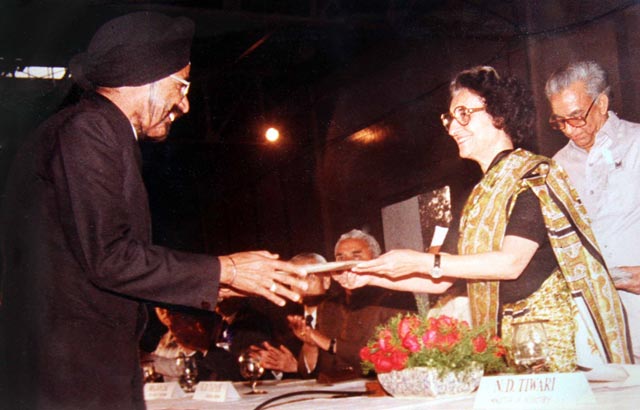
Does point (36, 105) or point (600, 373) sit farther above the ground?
point (36, 105)

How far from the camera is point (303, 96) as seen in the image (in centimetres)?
293

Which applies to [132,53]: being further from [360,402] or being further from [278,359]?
[278,359]

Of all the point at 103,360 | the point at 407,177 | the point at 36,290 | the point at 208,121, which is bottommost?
the point at 103,360

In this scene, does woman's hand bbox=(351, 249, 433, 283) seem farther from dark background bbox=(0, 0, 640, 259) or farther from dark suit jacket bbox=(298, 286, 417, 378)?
dark background bbox=(0, 0, 640, 259)

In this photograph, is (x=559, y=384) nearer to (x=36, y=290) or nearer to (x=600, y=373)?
(x=600, y=373)

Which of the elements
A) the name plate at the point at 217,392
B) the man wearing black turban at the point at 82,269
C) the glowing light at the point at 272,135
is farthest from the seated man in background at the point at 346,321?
the man wearing black turban at the point at 82,269

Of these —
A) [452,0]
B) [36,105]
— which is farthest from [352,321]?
[36,105]

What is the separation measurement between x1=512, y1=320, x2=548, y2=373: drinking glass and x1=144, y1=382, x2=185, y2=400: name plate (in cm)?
127

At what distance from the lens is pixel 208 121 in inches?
119

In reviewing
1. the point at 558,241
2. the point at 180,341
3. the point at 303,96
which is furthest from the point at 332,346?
the point at 558,241

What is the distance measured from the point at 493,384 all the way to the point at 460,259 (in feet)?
2.64

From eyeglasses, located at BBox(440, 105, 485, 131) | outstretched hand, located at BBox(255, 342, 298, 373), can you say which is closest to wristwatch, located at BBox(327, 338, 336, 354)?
outstretched hand, located at BBox(255, 342, 298, 373)

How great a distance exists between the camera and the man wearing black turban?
4.98 feet

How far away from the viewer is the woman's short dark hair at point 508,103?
Result: 227 centimetres
